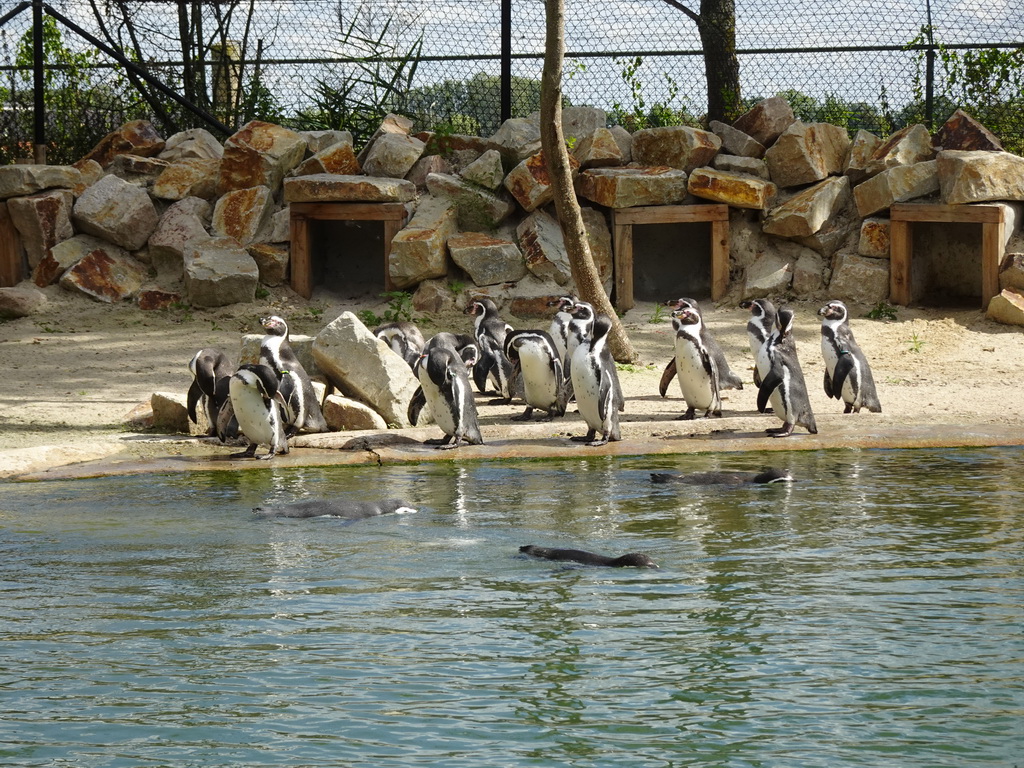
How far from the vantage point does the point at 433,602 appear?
5340 mm

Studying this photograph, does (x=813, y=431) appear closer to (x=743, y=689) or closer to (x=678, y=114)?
(x=743, y=689)

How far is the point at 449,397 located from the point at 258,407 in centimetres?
128

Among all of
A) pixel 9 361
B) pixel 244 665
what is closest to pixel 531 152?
pixel 9 361

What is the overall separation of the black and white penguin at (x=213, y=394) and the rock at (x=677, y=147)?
21.7ft

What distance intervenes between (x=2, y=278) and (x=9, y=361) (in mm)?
3044

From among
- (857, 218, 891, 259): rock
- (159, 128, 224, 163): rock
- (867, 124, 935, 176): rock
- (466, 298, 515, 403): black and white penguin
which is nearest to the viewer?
(466, 298, 515, 403): black and white penguin

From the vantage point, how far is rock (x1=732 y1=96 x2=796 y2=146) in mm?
14977

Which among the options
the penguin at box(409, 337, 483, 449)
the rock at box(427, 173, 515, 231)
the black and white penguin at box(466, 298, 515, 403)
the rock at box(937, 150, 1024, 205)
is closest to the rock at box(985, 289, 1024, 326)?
the rock at box(937, 150, 1024, 205)

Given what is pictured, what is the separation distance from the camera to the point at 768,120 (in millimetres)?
14984

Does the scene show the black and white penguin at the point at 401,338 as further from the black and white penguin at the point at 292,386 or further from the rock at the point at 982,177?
the rock at the point at 982,177

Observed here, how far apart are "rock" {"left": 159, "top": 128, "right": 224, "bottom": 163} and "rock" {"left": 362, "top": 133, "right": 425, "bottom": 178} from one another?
1.95m

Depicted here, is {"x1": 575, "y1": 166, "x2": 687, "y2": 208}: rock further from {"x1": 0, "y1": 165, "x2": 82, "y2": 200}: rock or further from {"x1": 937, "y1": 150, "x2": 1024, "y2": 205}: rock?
{"x1": 0, "y1": 165, "x2": 82, "y2": 200}: rock

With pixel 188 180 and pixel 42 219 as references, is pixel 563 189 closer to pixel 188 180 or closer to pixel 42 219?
pixel 188 180

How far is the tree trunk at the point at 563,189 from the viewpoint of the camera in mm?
11391
